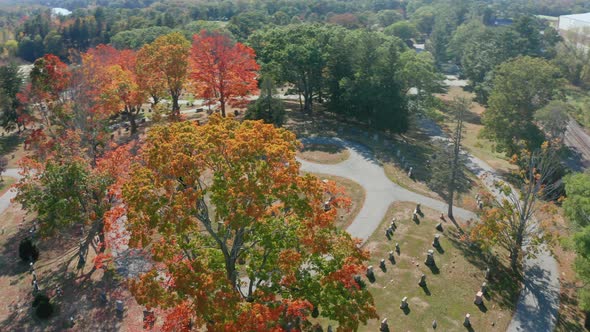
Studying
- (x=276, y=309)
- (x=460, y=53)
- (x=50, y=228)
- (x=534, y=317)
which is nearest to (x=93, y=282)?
(x=50, y=228)

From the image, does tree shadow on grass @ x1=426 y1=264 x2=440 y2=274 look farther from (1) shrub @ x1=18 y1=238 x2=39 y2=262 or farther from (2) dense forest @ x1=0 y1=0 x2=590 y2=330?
(1) shrub @ x1=18 y1=238 x2=39 y2=262

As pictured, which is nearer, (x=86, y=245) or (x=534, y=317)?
(x=534, y=317)

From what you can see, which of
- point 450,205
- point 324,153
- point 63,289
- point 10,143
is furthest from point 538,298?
point 10,143

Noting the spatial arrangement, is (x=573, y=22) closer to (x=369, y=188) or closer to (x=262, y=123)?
(x=369, y=188)

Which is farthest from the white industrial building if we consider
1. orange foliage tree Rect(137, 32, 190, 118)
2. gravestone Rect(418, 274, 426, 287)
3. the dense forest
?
gravestone Rect(418, 274, 426, 287)

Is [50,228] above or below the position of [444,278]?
above

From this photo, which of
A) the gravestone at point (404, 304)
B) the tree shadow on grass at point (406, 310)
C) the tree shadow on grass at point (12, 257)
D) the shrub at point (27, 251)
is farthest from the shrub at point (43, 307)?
the tree shadow on grass at point (406, 310)

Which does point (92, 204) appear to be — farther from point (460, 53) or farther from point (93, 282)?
point (460, 53)
